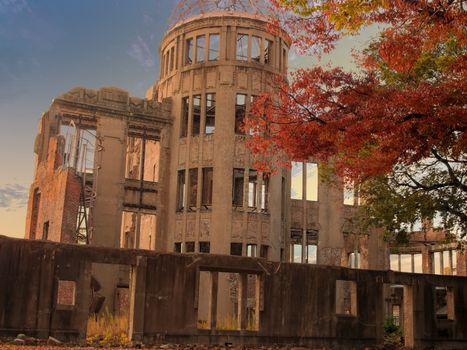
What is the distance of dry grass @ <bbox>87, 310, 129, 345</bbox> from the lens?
1674cm

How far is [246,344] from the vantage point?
1784 cm

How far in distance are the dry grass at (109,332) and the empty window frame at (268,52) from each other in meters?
15.3

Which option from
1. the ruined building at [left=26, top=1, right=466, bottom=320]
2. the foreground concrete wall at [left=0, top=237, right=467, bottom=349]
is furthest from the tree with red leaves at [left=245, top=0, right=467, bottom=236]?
the ruined building at [left=26, top=1, right=466, bottom=320]

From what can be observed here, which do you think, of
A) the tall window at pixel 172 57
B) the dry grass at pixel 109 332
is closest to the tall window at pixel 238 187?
the tall window at pixel 172 57

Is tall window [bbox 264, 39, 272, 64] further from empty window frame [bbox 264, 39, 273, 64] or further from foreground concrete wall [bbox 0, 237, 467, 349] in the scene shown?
foreground concrete wall [bbox 0, 237, 467, 349]

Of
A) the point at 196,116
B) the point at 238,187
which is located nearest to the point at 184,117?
the point at 196,116

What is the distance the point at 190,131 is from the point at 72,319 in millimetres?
14064

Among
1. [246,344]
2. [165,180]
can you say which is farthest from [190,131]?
[246,344]

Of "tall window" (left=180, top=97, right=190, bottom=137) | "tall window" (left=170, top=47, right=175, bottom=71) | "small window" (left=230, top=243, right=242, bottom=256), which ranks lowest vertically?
"small window" (left=230, top=243, right=242, bottom=256)

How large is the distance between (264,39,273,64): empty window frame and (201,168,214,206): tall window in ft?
19.4

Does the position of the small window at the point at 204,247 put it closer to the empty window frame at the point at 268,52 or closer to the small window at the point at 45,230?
the small window at the point at 45,230

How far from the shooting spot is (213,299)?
1808 centimetres

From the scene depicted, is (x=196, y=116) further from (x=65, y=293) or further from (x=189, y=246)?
(x=65, y=293)

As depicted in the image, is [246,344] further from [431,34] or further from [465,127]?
[431,34]
